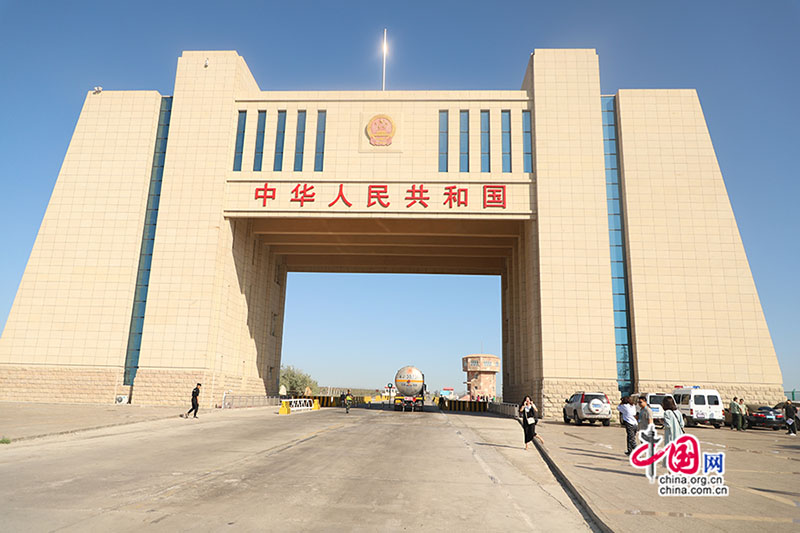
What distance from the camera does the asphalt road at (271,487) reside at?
690 cm

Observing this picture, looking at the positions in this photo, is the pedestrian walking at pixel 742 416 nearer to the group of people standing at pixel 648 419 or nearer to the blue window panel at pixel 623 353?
the blue window panel at pixel 623 353

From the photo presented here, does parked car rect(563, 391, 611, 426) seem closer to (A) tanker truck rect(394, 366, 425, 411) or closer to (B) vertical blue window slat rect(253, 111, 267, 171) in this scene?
(A) tanker truck rect(394, 366, 425, 411)

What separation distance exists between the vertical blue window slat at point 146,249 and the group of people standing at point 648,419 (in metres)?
32.0

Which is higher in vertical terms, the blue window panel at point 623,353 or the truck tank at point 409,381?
the blue window panel at point 623,353

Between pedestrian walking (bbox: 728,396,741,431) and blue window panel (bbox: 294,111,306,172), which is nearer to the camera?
pedestrian walking (bbox: 728,396,741,431)

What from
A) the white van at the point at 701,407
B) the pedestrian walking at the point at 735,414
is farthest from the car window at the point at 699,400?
the pedestrian walking at the point at 735,414

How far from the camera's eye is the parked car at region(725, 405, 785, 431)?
1130 inches

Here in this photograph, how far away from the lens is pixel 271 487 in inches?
357

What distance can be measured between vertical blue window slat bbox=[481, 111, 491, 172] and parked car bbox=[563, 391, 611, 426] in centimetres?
1695

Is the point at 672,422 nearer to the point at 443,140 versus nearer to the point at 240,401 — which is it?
the point at 443,140

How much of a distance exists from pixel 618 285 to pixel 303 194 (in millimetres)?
22643

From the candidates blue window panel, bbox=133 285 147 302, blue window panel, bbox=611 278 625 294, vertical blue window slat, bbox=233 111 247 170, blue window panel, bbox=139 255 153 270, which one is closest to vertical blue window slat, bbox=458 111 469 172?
blue window panel, bbox=611 278 625 294

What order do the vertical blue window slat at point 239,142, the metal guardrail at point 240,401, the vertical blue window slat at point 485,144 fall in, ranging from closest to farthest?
the metal guardrail at point 240,401 → the vertical blue window slat at point 485,144 → the vertical blue window slat at point 239,142

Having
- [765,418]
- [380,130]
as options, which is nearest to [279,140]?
[380,130]
